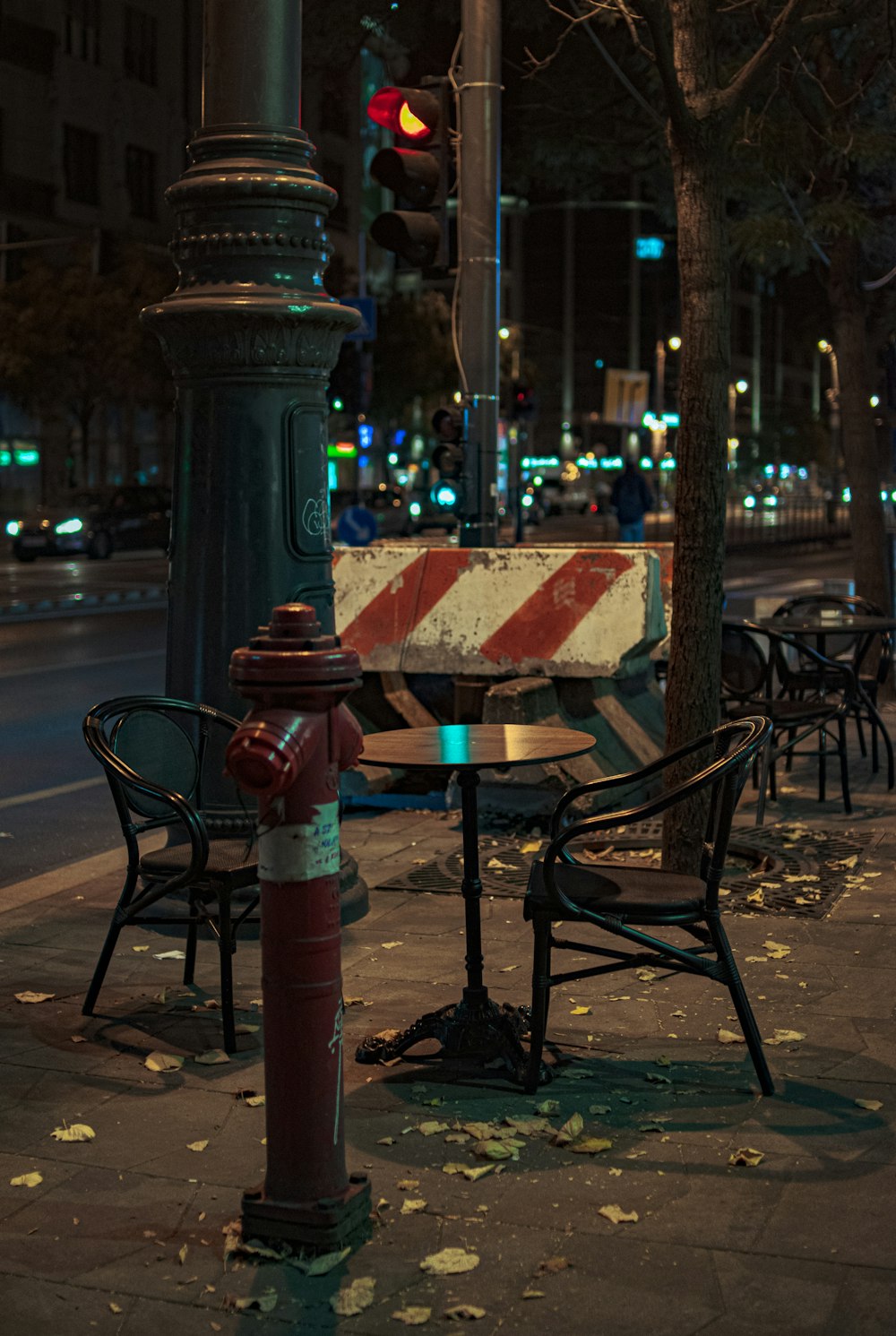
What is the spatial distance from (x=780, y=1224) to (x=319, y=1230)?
3.36 ft

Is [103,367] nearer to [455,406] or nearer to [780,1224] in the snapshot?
[455,406]

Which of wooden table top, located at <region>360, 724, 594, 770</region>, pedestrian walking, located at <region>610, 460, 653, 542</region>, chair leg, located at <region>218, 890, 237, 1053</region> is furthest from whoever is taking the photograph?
pedestrian walking, located at <region>610, 460, 653, 542</region>

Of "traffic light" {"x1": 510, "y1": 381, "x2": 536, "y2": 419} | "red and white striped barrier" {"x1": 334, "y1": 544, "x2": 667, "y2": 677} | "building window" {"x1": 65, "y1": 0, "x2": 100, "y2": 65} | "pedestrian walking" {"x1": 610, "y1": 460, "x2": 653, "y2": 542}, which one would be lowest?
"red and white striped barrier" {"x1": 334, "y1": 544, "x2": 667, "y2": 677}

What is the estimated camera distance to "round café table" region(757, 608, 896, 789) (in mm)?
9898

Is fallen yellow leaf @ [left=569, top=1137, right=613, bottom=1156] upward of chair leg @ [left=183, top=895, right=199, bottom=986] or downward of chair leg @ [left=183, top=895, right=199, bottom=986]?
downward

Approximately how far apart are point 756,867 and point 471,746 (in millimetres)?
2878

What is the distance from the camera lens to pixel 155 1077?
5039 mm

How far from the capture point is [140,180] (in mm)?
56844

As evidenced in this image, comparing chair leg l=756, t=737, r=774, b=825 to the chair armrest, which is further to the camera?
chair leg l=756, t=737, r=774, b=825

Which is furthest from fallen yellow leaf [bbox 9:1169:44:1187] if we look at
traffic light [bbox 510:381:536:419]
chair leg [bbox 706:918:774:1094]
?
traffic light [bbox 510:381:536:419]

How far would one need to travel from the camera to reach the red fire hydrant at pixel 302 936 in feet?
12.4

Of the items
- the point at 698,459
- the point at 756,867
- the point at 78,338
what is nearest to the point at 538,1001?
the point at 698,459

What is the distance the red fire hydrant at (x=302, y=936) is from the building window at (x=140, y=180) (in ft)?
181

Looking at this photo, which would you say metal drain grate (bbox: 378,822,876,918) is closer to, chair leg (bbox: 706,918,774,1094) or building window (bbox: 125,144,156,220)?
chair leg (bbox: 706,918,774,1094)
